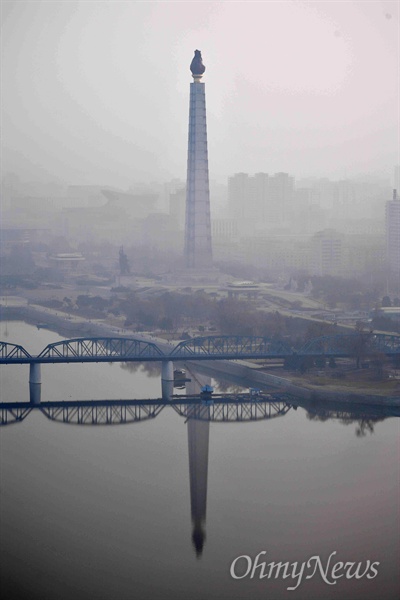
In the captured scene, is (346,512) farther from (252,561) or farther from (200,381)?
(200,381)

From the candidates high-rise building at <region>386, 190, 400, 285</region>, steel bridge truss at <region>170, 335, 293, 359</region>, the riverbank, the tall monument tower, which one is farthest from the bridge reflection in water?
high-rise building at <region>386, 190, 400, 285</region>

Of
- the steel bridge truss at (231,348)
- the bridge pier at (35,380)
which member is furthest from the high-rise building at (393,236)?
the bridge pier at (35,380)

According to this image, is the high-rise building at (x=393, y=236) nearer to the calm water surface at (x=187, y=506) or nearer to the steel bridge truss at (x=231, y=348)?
the steel bridge truss at (x=231, y=348)

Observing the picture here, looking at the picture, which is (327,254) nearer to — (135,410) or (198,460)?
(135,410)

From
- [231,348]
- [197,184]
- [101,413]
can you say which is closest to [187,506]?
[101,413]

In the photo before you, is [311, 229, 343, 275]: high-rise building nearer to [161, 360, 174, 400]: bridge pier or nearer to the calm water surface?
[161, 360, 174, 400]: bridge pier

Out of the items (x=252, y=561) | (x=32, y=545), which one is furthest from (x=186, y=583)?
(x=32, y=545)
